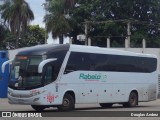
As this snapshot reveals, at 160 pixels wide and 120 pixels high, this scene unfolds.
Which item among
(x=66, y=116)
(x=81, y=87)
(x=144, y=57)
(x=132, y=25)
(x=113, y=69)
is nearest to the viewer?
(x=66, y=116)

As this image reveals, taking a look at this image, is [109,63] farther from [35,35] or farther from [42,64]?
[35,35]

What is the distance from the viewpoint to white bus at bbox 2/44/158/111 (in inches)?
892

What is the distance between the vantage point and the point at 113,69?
1073 inches

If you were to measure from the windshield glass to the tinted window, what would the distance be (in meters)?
1.70

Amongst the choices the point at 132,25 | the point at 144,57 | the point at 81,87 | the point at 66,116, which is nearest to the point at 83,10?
the point at 132,25

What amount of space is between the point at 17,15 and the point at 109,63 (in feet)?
122

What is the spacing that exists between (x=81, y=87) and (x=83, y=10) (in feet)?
147

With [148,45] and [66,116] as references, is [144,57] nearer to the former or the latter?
[66,116]

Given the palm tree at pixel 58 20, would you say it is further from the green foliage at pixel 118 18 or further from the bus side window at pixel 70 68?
the bus side window at pixel 70 68

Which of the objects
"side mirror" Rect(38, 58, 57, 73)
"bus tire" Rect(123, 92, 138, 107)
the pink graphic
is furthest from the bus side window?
"bus tire" Rect(123, 92, 138, 107)

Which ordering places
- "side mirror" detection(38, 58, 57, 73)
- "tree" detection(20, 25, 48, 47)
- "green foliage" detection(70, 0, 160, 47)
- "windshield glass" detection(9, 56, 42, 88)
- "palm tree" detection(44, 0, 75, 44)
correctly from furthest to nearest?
"tree" detection(20, 25, 48, 47), "green foliage" detection(70, 0, 160, 47), "palm tree" detection(44, 0, 75, 44), "windshield glass" detection(9, 56, 42, 88), "side mirror" detection(38, 58, 57, 73)

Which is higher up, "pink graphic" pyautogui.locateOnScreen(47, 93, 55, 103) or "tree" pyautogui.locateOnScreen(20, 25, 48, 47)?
"tree" pyautogui.locateOnScreen(20, 25, 48, 47)

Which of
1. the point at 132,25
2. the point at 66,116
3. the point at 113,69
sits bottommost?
the point at 66,116

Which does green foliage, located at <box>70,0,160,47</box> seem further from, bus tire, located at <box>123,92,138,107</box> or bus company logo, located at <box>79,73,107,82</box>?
bus company logo, located at <box>79,73,107,82</box>
